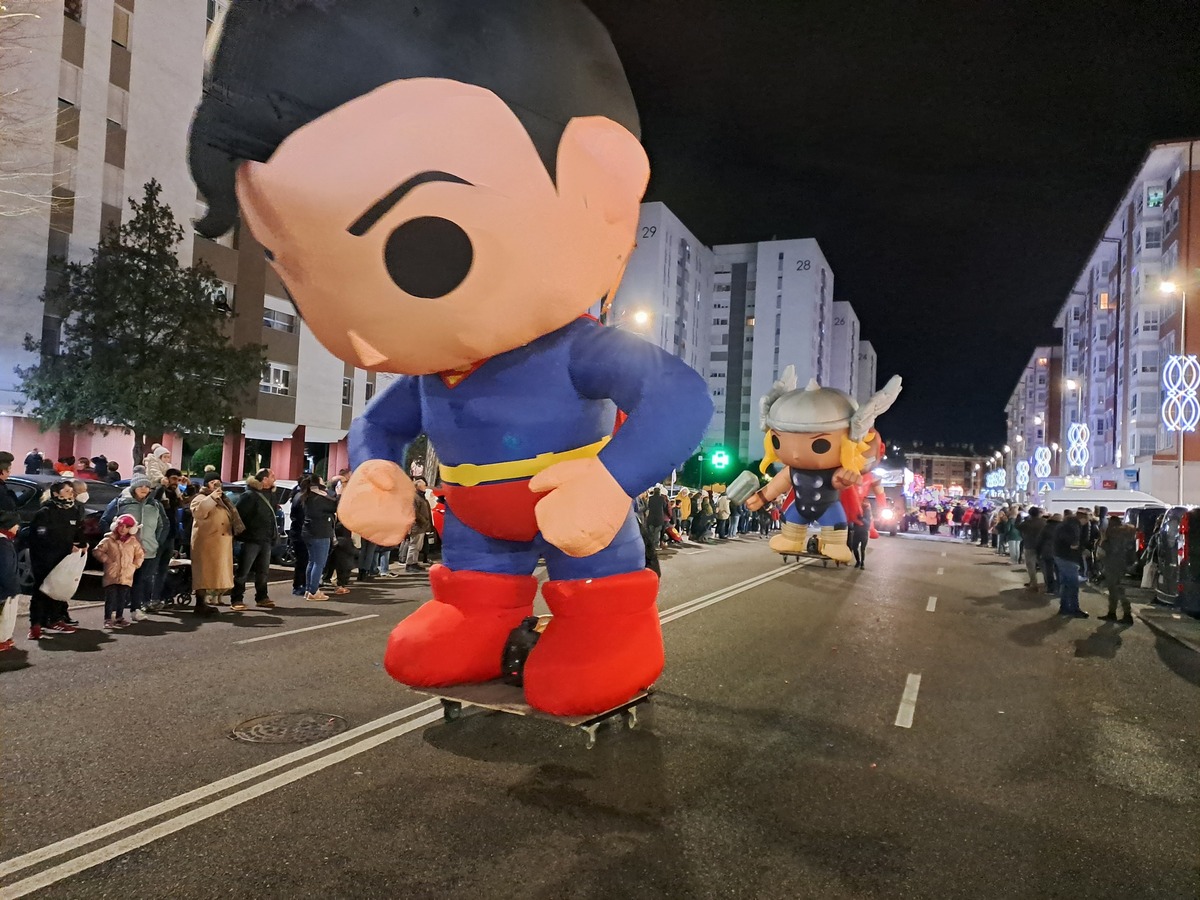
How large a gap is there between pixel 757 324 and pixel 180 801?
84.9 meters

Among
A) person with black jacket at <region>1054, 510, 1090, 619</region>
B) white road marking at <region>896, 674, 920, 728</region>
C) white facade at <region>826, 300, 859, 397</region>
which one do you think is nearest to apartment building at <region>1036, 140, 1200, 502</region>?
person with black jacket at <region>1054, 510, 1090, 619</region>

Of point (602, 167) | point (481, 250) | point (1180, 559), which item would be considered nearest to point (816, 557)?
point (1180, 559)

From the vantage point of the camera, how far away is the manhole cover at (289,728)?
481cm

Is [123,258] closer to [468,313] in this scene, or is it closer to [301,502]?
[301,502]

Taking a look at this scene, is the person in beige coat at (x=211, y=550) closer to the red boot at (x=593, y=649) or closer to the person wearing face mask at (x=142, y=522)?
the person wearing face mask at (x=142, y=522)

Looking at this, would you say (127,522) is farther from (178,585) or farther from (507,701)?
(507,701)

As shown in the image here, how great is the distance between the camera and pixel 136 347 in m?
20.3

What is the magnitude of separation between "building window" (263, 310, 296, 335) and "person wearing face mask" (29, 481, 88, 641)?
80.8ft

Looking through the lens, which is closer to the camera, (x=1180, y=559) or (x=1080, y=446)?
(x=1180, y=559)

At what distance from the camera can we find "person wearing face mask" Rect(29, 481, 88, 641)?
7848mm

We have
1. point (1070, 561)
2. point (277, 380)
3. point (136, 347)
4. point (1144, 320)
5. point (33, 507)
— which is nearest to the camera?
point (33, 507)

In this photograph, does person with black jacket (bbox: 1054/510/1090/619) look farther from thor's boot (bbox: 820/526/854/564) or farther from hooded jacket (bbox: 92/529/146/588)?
hooded jacket (bbox: 92/529/146/588)

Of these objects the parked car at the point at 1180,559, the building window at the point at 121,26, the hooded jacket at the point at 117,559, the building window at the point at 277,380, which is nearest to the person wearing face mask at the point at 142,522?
the hooded jacket at the point at 117,559

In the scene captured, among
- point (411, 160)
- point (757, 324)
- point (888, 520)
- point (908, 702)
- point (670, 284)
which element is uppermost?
point (670, 284)
